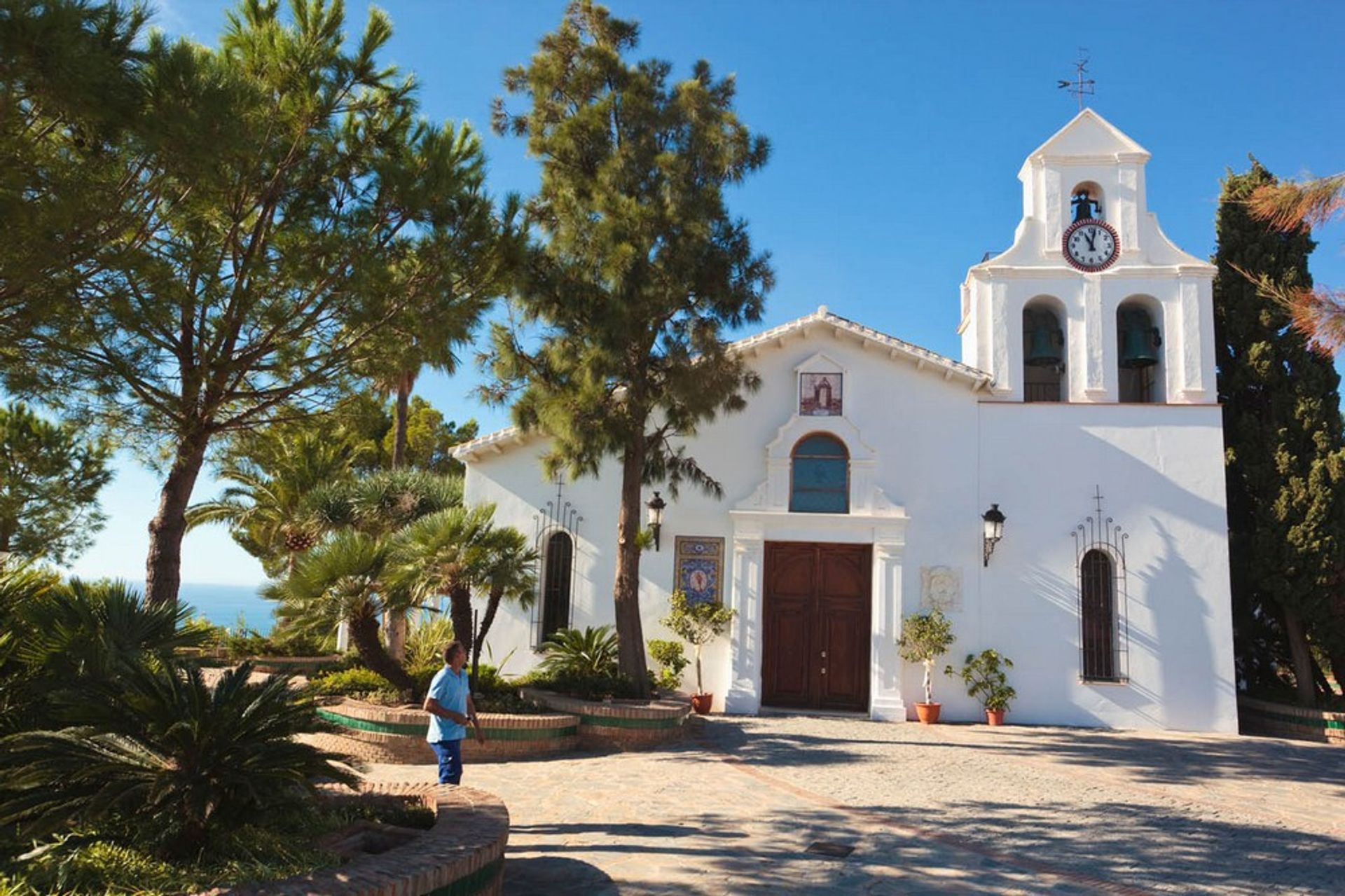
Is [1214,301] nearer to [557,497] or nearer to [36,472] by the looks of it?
[557,497]

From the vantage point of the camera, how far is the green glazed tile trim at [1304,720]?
14055 millimetres

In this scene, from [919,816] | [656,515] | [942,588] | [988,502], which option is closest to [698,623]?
[656,515]

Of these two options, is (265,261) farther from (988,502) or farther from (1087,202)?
(1087,202)

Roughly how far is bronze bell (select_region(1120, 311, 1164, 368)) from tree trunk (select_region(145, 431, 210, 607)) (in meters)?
14.4

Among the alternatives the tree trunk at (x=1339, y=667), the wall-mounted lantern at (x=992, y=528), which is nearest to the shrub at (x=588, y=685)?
Result: the wall-mounted lantern at (x=992, y=528)

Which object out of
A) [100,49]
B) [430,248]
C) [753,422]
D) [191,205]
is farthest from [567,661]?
[100,49]

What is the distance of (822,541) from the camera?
50.1 feet

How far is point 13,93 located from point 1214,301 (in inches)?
694

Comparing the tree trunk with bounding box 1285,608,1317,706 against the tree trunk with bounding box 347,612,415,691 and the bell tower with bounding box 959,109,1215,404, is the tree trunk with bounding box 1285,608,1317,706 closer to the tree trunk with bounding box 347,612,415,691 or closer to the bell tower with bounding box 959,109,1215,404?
the bell tower with bounding box 959,109,1215,404

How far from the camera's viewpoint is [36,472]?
17.4 meters

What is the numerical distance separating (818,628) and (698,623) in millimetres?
2084

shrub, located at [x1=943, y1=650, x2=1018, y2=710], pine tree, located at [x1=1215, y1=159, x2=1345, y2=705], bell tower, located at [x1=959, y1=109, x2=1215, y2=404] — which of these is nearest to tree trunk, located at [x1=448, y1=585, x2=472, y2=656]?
shrub, located at [x1=943, y1=650, x2=1018, y2=710]

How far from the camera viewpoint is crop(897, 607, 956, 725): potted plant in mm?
14367

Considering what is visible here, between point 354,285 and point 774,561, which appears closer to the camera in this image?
point 354,285
